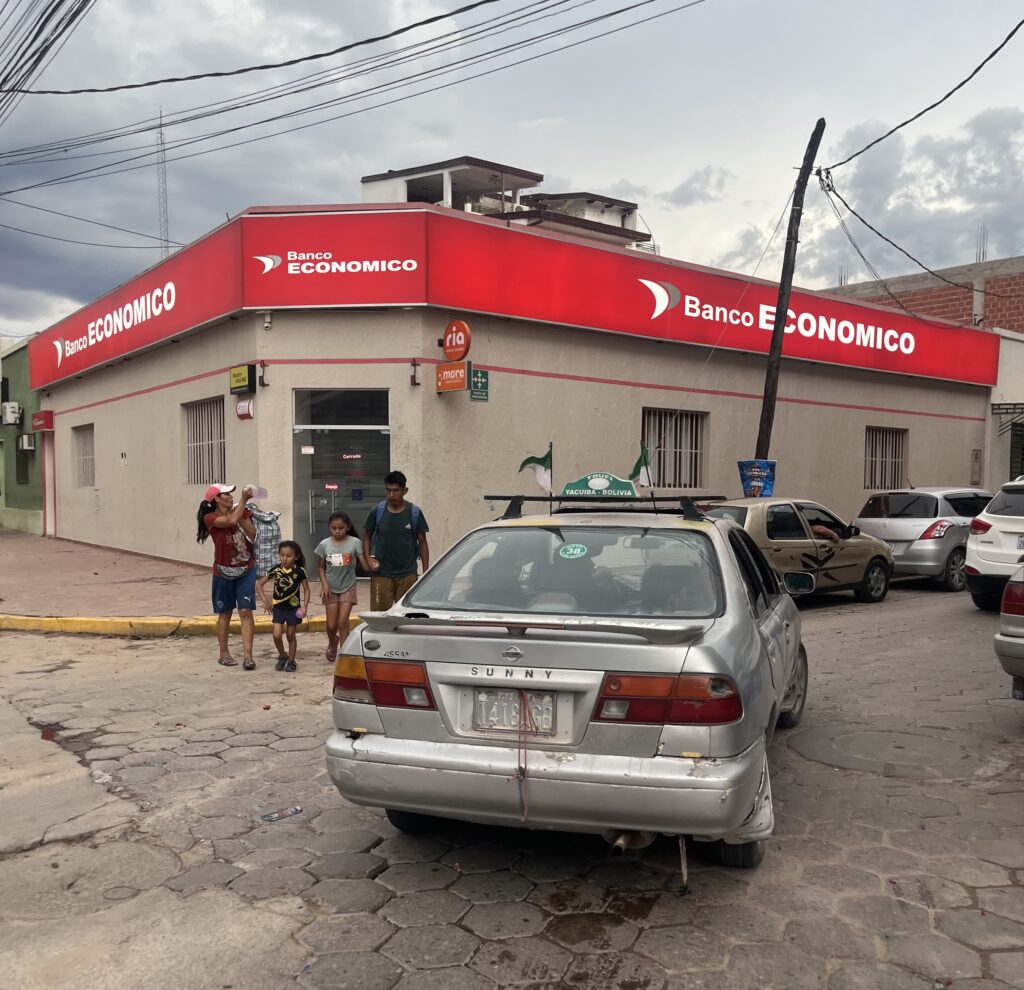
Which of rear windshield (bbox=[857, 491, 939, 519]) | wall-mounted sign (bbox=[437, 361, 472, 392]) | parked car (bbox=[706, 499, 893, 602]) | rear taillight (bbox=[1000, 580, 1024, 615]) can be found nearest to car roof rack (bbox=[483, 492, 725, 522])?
rear taillight (bbox=[1000, 580, 1024, 615])

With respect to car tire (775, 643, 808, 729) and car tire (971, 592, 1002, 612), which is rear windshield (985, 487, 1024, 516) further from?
car tire (775, 643, 808, 729)

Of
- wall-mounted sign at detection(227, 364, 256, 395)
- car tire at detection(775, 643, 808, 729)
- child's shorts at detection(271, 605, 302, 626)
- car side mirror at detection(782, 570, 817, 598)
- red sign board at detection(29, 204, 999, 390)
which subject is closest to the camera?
car side mirror at detection(782, 570, 817, 598)

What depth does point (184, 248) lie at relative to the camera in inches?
570

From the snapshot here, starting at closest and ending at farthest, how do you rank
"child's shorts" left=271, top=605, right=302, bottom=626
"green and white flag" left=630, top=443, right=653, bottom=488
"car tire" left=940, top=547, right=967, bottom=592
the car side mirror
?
the car side mirror → "child's shorts" left=271, top=605, right=302, bottom=626 → "green and white flag" left=630, top=443, right=653, bottom=488 → "car tire" left=940, top=547, right=967, bottom=592

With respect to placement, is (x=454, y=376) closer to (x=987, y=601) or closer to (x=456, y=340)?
(x=456, y=340)

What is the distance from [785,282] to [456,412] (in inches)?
236

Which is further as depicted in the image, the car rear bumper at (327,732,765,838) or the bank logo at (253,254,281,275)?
the bank logo at (253,254,281,275)

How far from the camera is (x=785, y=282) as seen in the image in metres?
14.6

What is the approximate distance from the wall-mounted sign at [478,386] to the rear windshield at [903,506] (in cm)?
601

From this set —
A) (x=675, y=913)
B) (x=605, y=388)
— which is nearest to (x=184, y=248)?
(x=605, y=388)

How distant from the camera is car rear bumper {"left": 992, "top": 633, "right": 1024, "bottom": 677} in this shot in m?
5.62

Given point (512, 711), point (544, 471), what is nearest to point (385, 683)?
point (512, 711)

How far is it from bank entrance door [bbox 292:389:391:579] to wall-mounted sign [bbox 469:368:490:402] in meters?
1.29

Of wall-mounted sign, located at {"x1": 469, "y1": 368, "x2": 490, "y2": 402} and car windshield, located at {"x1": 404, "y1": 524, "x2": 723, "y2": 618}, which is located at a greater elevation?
wall-mounted sign, located at {"x1": 469, "y1": 368, "x2": 490, "y2": 402}
